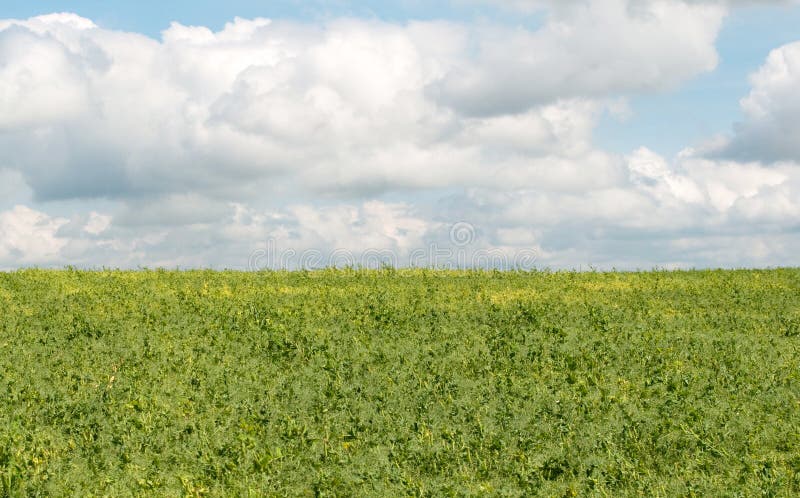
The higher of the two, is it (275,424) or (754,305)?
(754,305)

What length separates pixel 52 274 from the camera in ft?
98.2

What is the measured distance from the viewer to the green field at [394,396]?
11141 mm

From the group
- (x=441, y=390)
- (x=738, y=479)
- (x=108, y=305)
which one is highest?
(x=108, y=305)

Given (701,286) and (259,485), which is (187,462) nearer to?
(259,485)

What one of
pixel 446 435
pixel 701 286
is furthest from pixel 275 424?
pixel 701 286

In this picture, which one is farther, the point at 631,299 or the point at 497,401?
the point at 631,299

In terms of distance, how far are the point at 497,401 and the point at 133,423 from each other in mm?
6242

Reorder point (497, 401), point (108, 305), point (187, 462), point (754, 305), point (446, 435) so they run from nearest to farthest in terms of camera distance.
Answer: point (187, 462) → point (446, 435) → point (497, 401) → point (108, 305) → point (754, 305)

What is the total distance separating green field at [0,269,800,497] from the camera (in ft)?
36.6

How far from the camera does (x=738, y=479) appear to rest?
1126 cm

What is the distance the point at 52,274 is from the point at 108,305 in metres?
8.44

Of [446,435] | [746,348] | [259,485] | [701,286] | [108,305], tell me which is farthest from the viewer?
[701,286]

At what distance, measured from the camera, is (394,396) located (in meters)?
14.2

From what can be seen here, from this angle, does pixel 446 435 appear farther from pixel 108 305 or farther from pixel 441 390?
pixel 108 305
